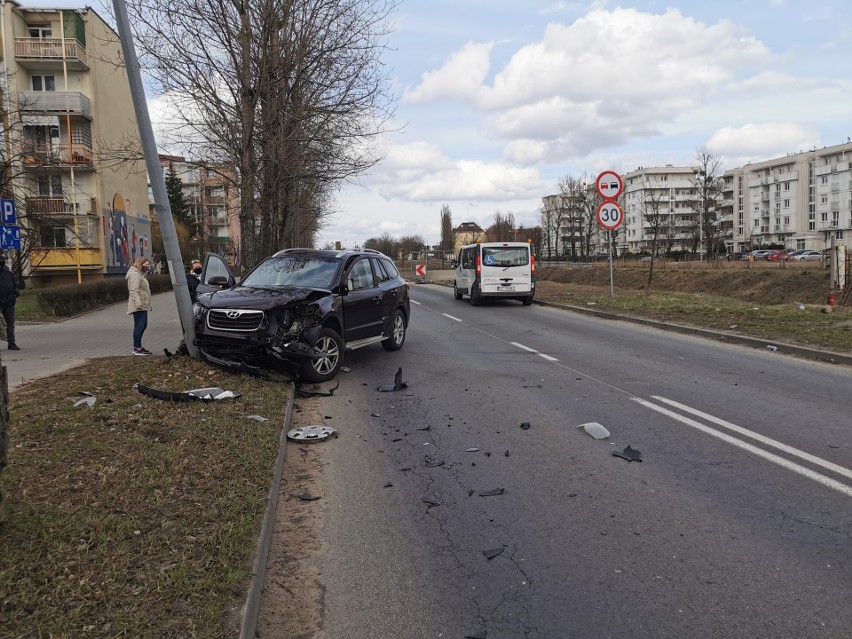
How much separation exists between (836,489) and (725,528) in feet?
3.85

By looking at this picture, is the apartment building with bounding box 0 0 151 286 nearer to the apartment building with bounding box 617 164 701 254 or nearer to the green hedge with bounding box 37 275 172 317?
the green hedge with bounding box 37 275 172 317

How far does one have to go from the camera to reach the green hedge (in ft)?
63.6

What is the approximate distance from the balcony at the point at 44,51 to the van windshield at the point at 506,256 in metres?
30.0

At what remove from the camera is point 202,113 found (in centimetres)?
1639

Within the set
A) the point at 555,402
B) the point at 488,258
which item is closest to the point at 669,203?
the point at 488,258

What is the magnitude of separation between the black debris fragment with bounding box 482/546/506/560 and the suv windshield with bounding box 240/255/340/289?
20.1ft

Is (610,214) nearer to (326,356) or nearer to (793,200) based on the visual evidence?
(326,356)

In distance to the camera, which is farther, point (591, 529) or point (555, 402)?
point (555, 402)

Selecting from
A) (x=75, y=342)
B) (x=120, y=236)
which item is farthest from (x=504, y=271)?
(x=120, y=236)

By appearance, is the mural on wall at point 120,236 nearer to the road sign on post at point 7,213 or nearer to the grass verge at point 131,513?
the road sign on post at point 7,213

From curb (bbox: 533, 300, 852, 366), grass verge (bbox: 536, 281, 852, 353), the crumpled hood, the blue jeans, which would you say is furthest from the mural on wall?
the crumpled hood

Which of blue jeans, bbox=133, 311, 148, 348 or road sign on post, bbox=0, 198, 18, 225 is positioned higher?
road sign on post, bbox=0, 198, 18, 225

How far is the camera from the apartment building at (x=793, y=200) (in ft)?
307

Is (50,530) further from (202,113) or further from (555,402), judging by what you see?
(202,113)
